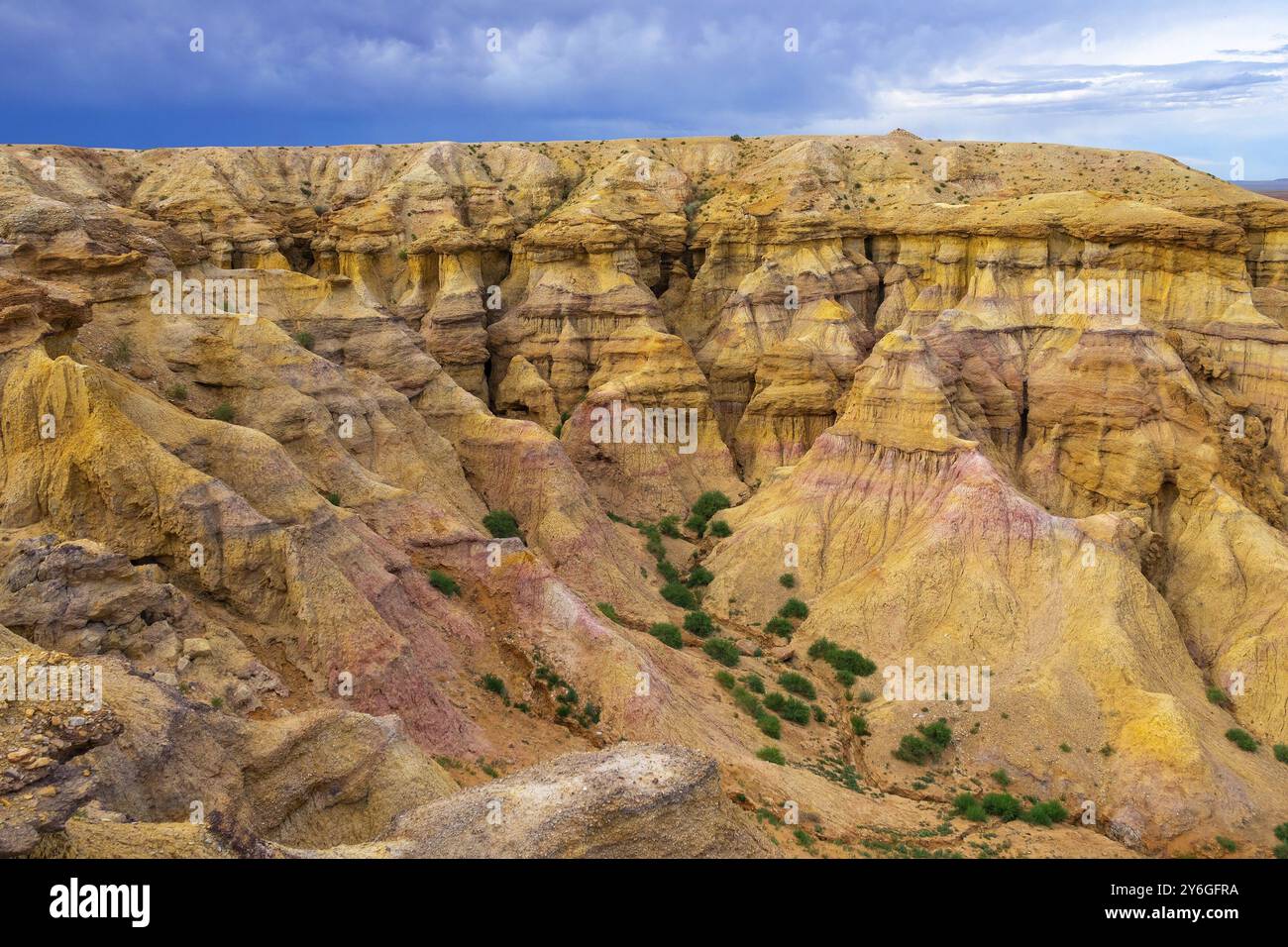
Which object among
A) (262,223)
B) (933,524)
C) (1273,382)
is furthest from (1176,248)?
(262,223)

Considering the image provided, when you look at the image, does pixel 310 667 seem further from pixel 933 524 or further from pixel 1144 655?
pixel 1144 655

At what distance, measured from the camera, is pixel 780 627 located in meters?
34.1

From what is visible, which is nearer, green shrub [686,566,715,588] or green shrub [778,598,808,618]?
green shrub [778,598,808,618]

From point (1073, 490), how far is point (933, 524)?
30.8ft

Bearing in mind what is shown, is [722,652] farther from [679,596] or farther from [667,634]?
[679,596]

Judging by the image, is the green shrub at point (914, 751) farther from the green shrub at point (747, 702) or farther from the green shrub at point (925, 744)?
the green shrub at point (747, 702)

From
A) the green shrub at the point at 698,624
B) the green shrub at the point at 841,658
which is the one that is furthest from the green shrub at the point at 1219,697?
the green shrub at the point at 698,624

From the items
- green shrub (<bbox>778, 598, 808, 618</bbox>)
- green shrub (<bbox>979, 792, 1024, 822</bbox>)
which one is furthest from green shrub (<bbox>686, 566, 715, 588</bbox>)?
green shrub (<bbox>979, 792, 1024, 822</bbox>)

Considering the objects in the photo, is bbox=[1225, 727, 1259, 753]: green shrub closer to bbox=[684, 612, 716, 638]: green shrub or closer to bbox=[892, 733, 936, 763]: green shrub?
bbox=[892, 733, 936, 763]: green shrub

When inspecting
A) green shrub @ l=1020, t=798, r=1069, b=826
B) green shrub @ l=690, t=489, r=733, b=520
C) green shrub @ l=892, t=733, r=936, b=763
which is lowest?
green shrub @ l=1020, t=798, r=1069, b=826

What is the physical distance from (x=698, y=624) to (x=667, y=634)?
2.53 metres

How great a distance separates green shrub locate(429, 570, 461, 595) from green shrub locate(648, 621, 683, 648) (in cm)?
738

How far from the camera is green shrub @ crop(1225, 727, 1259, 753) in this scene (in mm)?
27297

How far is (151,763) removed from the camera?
12.3 meters
